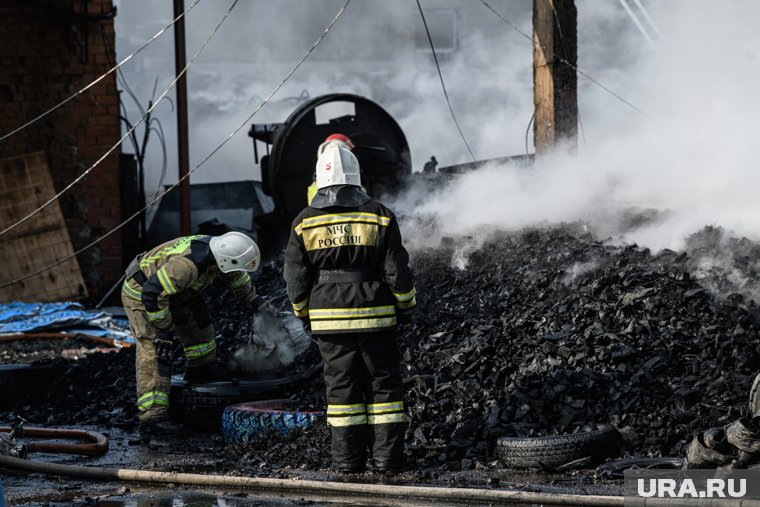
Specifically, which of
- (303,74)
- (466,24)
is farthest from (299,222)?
(466,24)

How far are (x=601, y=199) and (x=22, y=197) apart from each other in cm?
810

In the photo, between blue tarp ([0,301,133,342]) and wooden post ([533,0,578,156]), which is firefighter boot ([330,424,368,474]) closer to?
wooden post ([533,0,578,156])

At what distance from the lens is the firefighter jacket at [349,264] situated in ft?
21.7

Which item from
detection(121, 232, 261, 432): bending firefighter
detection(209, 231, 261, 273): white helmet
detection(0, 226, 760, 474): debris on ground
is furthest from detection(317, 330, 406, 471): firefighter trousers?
detection(121, 232, 261, 432): bending firefighter

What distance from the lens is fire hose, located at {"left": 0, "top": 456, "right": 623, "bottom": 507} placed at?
5.59m

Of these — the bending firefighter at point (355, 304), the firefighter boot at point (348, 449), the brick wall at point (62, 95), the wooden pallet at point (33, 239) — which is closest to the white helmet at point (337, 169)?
the bending firefighter at point (355, 304)

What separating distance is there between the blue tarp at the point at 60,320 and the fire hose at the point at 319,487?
6099mm

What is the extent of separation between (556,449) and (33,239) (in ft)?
32.2

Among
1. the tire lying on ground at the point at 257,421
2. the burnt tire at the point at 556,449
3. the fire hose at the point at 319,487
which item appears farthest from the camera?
the tire lying on ground at the point at 257,421

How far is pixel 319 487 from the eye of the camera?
614 centimetres

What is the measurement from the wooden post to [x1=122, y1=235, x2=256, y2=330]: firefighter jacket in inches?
146

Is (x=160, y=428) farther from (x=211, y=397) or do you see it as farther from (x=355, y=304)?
(x=355, y=304)

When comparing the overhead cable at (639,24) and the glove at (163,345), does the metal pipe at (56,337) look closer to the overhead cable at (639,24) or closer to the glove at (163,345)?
the glove at (163,345)

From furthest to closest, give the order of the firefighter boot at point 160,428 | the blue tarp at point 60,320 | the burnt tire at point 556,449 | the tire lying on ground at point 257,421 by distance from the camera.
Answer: the blue tarp at point 60,320 → the firefighter boot at point 160,428 → the tire lying on ground at point 257,421 → the burnt tire at point 556,449
